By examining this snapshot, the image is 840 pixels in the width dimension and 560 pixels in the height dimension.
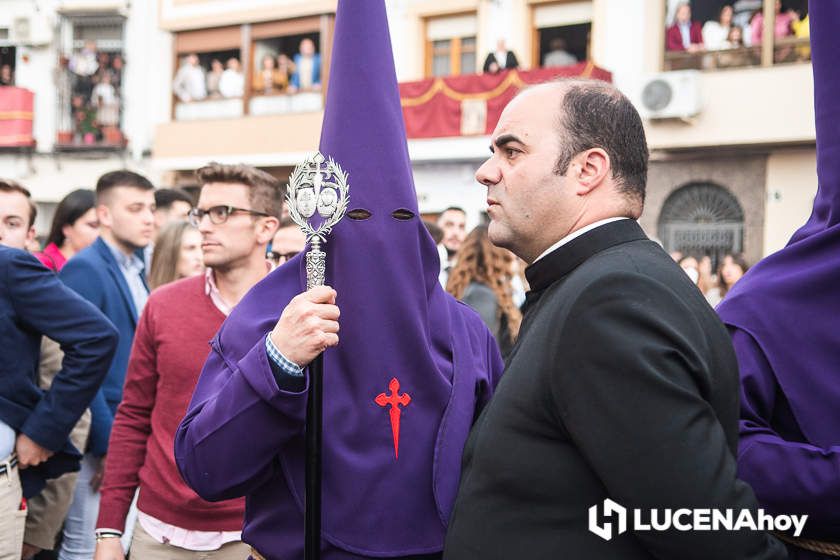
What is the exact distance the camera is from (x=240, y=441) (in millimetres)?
2297

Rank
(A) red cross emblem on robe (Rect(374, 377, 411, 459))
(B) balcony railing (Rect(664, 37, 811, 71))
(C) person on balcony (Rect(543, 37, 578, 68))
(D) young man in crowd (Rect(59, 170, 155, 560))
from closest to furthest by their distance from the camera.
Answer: (A) red cross emblem on robe (Rect(374, 377, 411, 459)), (D) young man in crowd (Rect(59, 170, 155, 560)), (B) balcony railing (Rect(664, 37, 811, 71)), (C) person on balcony (Rect(543, 37, 578, 68))

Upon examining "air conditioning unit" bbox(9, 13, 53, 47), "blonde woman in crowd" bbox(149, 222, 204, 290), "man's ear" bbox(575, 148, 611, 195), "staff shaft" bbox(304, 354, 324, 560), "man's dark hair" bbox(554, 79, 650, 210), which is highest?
"air conditioning unit" bbox(9, 13, 53, 47)

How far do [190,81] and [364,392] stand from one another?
2042cm

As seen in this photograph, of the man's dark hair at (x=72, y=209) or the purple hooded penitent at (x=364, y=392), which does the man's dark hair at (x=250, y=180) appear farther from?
the man's dark hair at (x=72, y=209)

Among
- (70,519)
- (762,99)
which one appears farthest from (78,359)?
(762,99)

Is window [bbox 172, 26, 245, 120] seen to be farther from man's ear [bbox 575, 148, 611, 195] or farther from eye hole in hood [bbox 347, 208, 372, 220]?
man's ear [bbox 575, 148, 611, 195]

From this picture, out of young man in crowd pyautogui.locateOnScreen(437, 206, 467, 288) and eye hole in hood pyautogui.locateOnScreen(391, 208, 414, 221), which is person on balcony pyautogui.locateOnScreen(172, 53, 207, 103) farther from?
eye hole in hood pyautogui.locateOnScreen(391, 208, 414, 221)

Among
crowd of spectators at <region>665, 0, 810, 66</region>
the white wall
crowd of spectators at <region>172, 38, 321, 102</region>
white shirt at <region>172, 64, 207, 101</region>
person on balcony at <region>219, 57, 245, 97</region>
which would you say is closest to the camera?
the white wall

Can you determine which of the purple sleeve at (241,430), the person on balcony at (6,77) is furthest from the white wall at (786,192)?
the person on balcony at (6,77)

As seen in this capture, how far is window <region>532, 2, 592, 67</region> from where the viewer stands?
1795cm

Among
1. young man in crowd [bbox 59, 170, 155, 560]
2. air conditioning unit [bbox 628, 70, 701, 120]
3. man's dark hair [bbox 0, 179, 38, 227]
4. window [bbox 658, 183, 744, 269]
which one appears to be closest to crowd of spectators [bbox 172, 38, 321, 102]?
air conditioning unit [bbox 628, 70, 701, 120]

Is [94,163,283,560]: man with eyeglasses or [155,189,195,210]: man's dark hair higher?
[155,189,195,210]: man's dark hair

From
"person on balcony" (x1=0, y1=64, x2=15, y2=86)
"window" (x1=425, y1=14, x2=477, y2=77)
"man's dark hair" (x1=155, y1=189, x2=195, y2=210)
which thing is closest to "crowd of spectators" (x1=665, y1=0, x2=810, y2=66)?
"window" (x1=425, y1=14, x2=477, y2=77)

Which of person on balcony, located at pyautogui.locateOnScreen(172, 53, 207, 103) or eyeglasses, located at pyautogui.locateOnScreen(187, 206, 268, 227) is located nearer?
eyeglasses, located at pyautogui.locateOnScreen(187, 206, 268, 227)
